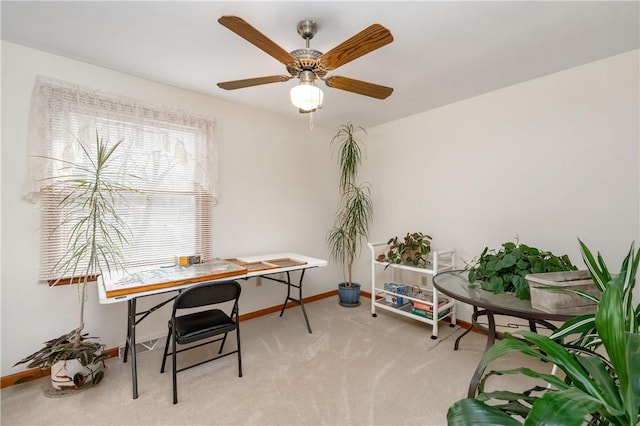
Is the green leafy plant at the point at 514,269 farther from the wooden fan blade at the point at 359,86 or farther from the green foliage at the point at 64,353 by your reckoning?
the green foliage at the point at 64,353

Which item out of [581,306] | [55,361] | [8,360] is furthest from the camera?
[8,360]

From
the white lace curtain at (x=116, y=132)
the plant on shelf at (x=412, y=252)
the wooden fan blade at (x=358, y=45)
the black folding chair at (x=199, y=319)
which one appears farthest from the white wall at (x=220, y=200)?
the wooden fan blade at (x=358, y=45)

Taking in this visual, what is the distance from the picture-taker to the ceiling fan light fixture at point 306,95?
1724mm

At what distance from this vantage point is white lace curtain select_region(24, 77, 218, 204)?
2.11 metres

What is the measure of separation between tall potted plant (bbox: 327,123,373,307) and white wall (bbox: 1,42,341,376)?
17 centimetres

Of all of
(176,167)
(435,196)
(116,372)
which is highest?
(176,167)

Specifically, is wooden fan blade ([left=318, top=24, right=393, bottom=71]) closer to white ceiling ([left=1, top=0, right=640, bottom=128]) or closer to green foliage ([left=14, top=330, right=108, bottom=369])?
white ceiling ([left=1, top=0, right=640, bottom=128])

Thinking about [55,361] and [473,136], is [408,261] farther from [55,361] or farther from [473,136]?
[55,361]

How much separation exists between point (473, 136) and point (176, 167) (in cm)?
310

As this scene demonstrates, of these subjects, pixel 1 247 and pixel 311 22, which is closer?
pixel 311 22

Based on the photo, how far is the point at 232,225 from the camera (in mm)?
3168

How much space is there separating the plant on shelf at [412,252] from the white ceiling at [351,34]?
1604mm

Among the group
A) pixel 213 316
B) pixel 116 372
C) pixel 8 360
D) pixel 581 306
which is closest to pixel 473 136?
pixel 581 306

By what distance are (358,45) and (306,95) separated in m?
0.41
